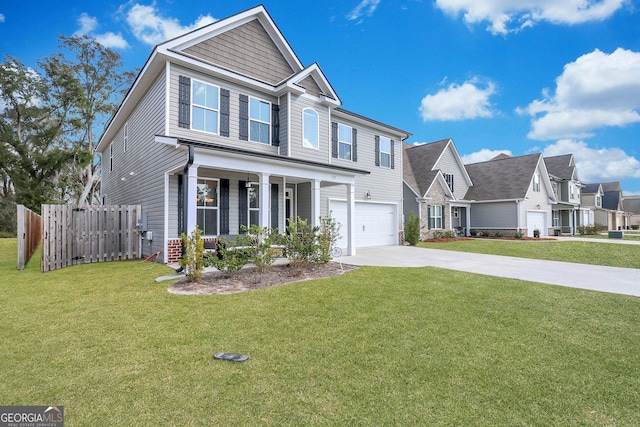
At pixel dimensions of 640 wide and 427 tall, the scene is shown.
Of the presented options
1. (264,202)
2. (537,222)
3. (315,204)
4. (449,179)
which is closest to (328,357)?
(264,202)

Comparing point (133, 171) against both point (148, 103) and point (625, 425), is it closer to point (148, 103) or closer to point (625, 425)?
point (148, 103)

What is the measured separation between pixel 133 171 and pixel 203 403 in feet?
43.1

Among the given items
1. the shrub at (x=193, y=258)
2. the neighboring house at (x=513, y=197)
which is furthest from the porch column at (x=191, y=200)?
the neighboring house at (x=513, y=197)

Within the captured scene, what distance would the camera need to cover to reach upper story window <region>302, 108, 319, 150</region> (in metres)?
12.6

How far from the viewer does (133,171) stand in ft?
43.2

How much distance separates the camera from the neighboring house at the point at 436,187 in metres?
20.6

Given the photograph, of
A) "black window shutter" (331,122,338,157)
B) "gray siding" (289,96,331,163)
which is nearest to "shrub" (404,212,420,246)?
"black window shutter" (331,122,338,157)

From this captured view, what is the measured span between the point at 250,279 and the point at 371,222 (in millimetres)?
9816

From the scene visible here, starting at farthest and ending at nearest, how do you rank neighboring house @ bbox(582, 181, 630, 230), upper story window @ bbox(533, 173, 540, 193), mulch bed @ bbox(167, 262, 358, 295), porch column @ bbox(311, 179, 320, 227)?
neighboring house @ bbox(582, 181, 630, 230) → upper story window @ bbox(533, 173, 540, 193) → porch column @ bbox(311, 179, 320, 227) → mulch bed @ bbox(167, 262, 358, 295)

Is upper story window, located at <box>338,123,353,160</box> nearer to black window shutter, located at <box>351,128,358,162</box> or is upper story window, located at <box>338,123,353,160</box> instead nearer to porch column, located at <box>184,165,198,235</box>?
black window shutter, located at <box>351,128,358,162</box>

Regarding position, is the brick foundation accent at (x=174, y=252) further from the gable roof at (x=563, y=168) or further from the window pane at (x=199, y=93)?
the gable roof at (x=563, y=168)

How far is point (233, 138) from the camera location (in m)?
10.9

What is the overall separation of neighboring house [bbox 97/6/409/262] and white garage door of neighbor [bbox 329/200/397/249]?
0.26 feet

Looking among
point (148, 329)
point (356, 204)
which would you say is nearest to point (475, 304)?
point (148, 329)
